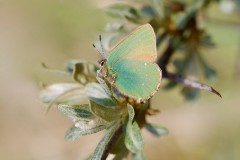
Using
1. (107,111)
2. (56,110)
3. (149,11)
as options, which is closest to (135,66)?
(107,111)

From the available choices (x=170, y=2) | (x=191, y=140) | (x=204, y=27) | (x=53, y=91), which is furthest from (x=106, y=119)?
(x=191, y=140)

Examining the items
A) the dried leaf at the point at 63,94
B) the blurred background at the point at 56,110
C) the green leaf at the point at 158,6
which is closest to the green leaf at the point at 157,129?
the dried leaf at the point at 63,94

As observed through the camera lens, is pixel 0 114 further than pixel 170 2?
Yes

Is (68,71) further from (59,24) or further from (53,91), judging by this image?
(59,24)

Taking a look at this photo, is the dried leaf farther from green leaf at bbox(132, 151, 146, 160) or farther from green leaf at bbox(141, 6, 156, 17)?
green leaf at bbox(141, 6, 156, 17)

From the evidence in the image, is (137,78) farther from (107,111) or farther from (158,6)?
(158,6)

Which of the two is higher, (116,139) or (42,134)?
(116,139)

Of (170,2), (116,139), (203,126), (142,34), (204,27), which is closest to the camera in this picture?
(142,34)
